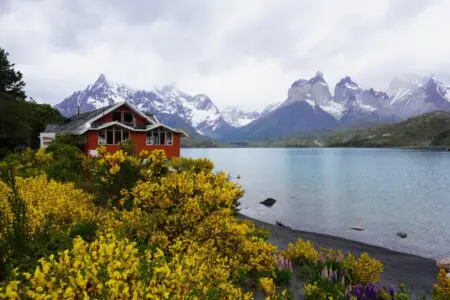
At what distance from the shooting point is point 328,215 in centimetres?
4484

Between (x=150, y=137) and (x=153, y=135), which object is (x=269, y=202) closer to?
(x=153, y=135)

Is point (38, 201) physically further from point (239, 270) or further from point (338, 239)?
point (338, 239)

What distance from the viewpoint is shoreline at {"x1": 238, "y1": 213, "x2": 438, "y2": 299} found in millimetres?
19194

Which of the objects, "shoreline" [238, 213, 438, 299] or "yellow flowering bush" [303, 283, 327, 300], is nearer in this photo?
"yellow flowering bush" [303, 283, 327, 300]

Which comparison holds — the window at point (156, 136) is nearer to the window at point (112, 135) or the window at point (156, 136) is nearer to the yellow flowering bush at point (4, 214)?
the window at point (112, 135)

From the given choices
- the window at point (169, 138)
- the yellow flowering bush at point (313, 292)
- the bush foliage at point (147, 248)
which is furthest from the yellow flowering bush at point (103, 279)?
the window at point (169, 138)

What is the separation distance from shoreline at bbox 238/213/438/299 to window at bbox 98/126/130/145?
2453 cm

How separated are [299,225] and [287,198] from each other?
1854 cm

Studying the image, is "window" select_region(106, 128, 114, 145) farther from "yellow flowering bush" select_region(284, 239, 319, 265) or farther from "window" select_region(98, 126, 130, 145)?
"yellow flowering bush" select_region(284, 239, 319, 265)

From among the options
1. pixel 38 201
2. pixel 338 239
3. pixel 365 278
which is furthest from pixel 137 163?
pixel 338 239

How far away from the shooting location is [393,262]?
24922 mm

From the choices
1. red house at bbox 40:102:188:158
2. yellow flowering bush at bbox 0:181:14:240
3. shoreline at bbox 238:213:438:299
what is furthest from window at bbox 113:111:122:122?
yellow flowering bush at bbox 0:181:14:240

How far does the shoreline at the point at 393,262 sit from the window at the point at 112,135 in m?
24.5

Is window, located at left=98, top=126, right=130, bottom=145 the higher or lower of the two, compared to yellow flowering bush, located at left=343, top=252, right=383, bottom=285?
higher
